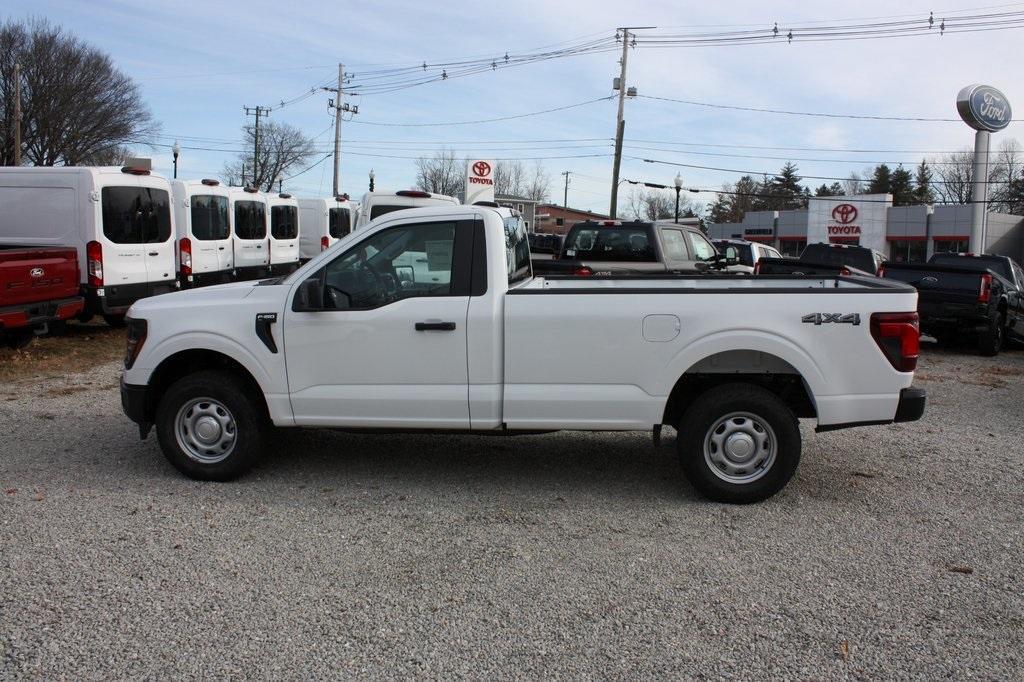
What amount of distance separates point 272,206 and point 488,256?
16.2 m

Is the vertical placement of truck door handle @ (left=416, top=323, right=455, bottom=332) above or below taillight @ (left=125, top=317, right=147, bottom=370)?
above

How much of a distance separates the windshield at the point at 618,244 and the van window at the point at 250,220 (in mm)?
8346

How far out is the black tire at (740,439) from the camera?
5.60m

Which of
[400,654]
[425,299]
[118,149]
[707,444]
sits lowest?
[400,654]

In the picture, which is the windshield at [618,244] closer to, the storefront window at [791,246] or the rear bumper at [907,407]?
the rear bumper at [907,407]

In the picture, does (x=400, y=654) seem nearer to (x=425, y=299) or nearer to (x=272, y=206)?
(x=425, y=299)

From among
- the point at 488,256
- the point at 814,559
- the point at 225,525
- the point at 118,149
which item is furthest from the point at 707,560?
the point at 118,149

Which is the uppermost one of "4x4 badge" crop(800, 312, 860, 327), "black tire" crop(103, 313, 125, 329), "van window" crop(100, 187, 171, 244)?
"van window" crop(100, 187, 171, 244)

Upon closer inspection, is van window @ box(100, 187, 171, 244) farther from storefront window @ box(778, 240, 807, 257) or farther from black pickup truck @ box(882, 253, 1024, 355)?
storefront window @ box(778, 240, 807, 257)

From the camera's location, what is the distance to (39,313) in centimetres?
1134

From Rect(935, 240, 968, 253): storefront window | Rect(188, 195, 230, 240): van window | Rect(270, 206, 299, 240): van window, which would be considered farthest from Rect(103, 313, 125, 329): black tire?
Rect(935, 240, 968, 253): storefront window

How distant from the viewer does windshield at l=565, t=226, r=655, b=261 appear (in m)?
13.4

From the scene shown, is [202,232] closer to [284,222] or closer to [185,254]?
[185,254]

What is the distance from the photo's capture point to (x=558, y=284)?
6.91 meters
